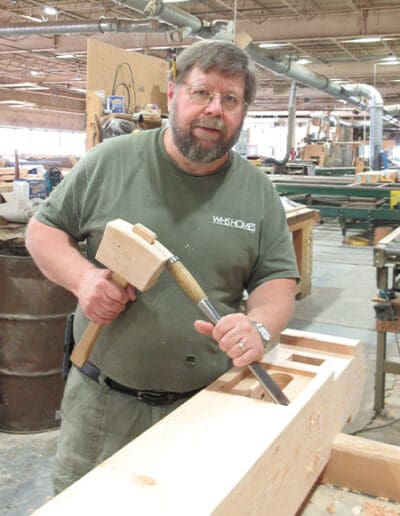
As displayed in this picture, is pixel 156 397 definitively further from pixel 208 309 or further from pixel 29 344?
pixel 29 344

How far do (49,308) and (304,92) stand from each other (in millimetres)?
14744

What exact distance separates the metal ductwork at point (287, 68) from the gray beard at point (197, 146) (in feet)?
13.4

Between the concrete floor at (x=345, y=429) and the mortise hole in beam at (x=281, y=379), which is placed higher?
the mortise hole in beam at (x=281, y=379)

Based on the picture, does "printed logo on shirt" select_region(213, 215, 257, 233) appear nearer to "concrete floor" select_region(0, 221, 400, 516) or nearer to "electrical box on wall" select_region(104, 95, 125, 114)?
"concrete floor" select_region(0, 221, 400, 516)

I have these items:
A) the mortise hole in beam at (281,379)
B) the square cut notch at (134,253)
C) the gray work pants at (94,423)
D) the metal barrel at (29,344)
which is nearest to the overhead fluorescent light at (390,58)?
the metal barrel at (29,344)

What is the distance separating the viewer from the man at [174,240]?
53.9 inches

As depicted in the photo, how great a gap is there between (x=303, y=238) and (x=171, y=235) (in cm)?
413

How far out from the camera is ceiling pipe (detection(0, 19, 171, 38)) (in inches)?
282

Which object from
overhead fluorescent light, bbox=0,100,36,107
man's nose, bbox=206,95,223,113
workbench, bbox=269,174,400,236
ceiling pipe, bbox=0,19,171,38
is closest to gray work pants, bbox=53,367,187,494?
man's nose, bbox=206,95,223,113

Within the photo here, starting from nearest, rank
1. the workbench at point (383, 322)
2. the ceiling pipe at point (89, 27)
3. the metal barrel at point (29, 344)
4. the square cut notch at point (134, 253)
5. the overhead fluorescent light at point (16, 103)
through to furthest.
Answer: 1. the square cut notch at point (134, 253)
2. the metal barrel at point (29, 344)
3. the workbench at point (383, 322)
4. the ceiling pipe at point (89, 27)
5. the overhead fluorescent light at point (16, 103)

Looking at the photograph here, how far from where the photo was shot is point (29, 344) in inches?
114

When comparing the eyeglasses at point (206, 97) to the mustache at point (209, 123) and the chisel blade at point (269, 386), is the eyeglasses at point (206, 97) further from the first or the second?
the chisel blade at point (269, 386)

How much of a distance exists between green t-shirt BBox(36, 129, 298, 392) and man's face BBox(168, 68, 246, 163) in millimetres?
85

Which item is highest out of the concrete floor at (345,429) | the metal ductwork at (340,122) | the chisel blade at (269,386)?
the metal ductwork at (340,122)
